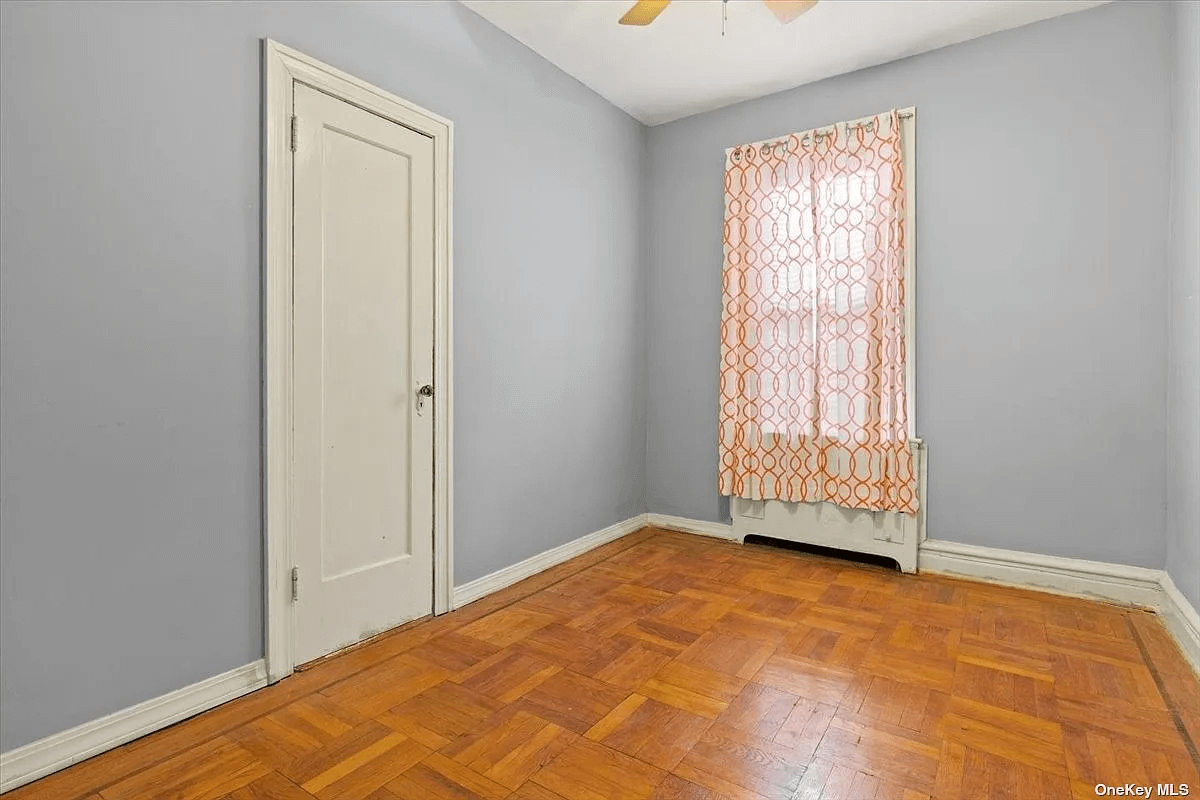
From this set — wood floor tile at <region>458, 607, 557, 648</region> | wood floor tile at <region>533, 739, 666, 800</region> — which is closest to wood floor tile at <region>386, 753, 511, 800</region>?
wood floor tile at <region>533, 739, 666, 800</region>

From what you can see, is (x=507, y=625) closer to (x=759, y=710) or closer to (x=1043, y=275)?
(x=759, y=710)

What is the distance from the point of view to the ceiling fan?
235 cm

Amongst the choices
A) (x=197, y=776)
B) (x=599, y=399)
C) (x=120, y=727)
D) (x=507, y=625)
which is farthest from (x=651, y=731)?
(x=599, y=399)

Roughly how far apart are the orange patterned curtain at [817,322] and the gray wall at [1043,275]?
170 mm

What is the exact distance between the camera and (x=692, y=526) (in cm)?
410

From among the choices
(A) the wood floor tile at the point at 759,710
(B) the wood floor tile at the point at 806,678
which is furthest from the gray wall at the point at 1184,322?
(A) the wood floor tile at the point at 759,710

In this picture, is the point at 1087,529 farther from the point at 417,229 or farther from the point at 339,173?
the point at 339,173

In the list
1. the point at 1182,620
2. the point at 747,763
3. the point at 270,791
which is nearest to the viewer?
Result: the point at 270,791

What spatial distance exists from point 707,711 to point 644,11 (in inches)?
99.3

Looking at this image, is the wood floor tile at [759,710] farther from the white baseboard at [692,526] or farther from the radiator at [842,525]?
the white baseboard at [692,526]

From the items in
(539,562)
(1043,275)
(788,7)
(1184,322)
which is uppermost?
(788,7)

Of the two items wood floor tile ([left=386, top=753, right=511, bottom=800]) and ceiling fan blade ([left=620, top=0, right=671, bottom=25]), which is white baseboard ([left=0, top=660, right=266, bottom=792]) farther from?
ceiling fan blade ([left=620, top=0, right=671, bottom=25])

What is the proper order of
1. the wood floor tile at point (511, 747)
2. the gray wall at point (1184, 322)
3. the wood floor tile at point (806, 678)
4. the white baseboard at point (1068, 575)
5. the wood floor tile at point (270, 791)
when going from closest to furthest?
the wood floor tile at point (270, 791), the wood floor tile at point (511, 747), the wood floor tile at point (806, 678), the gray wall at point (1184, 322), the white baseboard at point (1068, 575)

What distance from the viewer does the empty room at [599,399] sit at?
5.48ft
